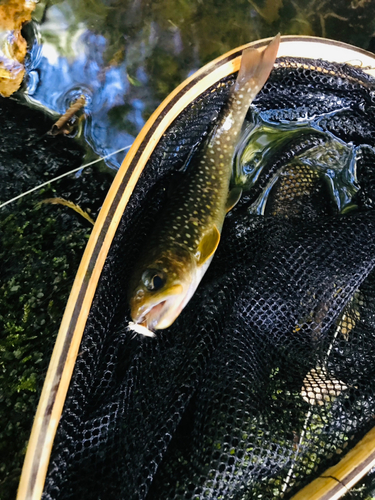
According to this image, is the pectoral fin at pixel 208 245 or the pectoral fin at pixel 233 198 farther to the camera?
the pectoral fin at pixel 233 198

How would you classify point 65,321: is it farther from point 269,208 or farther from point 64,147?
point 64,147

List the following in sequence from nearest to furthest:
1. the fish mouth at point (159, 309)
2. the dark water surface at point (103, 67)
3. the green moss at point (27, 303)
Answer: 1. the green moss at point (27, 303)
2. the fish mouth at point (159, 309)
3. the dark water surface at point (103, 67)

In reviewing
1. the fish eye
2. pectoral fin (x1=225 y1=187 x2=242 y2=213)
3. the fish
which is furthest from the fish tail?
the fish eye

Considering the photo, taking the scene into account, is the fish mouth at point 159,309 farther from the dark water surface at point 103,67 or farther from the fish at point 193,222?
the dark water surface at point 103,67

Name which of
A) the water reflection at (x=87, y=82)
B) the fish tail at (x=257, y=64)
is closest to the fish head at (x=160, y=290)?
the fish tail at (x=257, y=64)

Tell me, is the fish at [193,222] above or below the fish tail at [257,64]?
below

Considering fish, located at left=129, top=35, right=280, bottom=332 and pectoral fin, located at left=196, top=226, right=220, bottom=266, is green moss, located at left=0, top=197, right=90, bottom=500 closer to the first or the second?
fish, located at left=129, top=35, right=280, bottom=332
